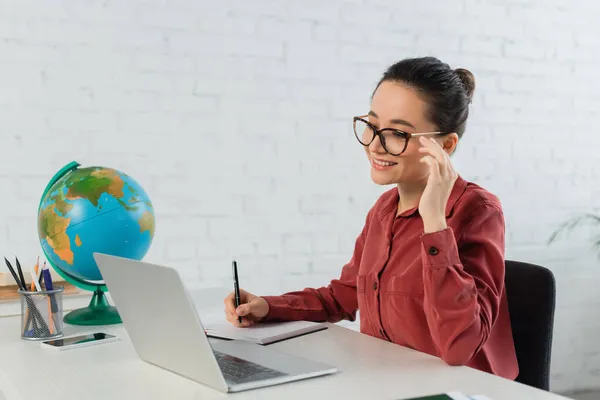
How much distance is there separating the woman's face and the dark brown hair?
17 mm

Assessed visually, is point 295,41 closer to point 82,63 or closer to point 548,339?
point 82,63

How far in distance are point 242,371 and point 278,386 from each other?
0.25 feet

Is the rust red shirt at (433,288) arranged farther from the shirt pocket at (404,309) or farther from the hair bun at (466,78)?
the hair bun at (466,78)

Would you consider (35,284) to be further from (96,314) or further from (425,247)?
(425,247)

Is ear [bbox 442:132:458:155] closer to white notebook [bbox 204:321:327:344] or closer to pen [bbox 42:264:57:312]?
white notebook [bbox 204:321:327:344]

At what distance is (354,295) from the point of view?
1642 mm

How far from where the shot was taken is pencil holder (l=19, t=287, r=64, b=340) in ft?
4.52

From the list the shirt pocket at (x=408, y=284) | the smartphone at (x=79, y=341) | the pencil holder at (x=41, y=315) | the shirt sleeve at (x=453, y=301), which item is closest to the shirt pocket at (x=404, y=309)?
the shirt pocket at (x=408, y=284)

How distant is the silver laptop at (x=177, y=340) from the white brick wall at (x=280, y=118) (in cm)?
116

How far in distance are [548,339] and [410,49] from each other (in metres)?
1.46

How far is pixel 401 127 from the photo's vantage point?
1402 mm

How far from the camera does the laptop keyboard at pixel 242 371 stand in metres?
1.05

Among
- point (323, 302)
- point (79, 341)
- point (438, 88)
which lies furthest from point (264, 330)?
point (438, 88)

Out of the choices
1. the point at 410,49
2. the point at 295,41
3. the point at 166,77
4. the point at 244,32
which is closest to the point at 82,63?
the point at 166,77
